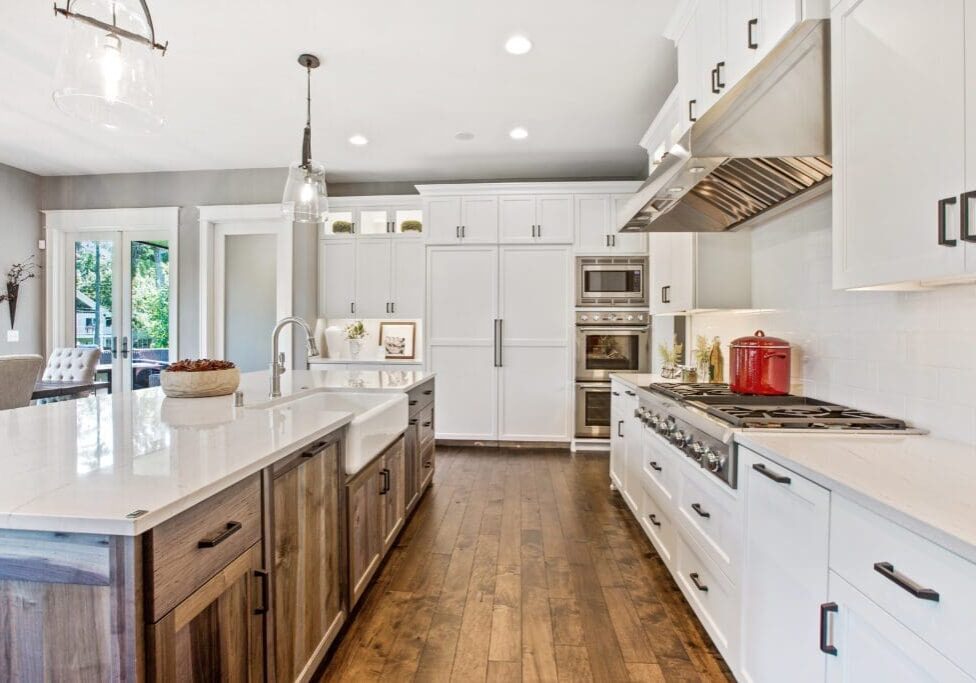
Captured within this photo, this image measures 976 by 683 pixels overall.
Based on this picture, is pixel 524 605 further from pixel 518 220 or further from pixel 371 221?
pixel 371 221

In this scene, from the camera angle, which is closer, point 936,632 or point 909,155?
point 936,632

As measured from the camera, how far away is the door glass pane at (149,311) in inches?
210

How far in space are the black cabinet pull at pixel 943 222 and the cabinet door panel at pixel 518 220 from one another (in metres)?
3.83

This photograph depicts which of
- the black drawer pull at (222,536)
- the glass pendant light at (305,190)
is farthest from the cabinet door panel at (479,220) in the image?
the black drawer pull at (222,536)

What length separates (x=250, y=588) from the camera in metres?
1.17

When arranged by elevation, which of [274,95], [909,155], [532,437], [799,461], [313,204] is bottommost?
[532,437]

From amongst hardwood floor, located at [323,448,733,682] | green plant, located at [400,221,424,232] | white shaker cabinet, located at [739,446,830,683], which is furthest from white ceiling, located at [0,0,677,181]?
hardwood floor, located at [323,448,733,682]

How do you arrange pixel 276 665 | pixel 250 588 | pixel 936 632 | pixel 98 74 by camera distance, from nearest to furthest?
pixel 936 632, pixel 250 588, pixel 276 665, pixel 98 74

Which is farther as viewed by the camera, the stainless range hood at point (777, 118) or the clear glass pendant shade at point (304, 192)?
the clear glass pendant shade at point (304, 192)

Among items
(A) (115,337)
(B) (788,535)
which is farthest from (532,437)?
(A) (115,337)

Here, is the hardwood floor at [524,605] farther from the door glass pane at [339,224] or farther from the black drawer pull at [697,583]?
the door glass pane at [339,224]

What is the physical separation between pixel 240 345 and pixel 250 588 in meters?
4.70

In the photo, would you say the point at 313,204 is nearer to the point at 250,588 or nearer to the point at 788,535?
the point at 250,588

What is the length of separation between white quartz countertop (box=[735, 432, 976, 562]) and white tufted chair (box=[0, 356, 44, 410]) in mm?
3958
